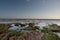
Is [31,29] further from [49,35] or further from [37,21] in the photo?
[49,35]

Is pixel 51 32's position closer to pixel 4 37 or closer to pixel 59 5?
pixel 59 5

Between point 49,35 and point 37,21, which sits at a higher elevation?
point 37,21

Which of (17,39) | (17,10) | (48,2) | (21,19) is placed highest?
(48,2)

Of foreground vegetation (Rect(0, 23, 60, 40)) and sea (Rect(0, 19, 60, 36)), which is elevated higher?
sea (Rect(0, 19, 60, 36))

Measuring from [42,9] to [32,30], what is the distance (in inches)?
12.1

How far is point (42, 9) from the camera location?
5.38ft

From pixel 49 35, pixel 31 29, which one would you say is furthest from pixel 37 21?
pixel 49 35

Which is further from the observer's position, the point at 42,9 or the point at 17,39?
the point at 42,9

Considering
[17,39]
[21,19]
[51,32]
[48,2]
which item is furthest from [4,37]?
[48,2]

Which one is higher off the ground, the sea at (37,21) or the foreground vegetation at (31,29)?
the sea at (37,21)

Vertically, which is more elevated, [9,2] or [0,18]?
[9,2]

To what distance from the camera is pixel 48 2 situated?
64.5 inches

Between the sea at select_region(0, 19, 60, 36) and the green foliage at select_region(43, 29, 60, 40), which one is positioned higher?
the sea at select_region(0, 19, 60, 36)

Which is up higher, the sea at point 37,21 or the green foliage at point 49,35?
the sea at point 37,21
